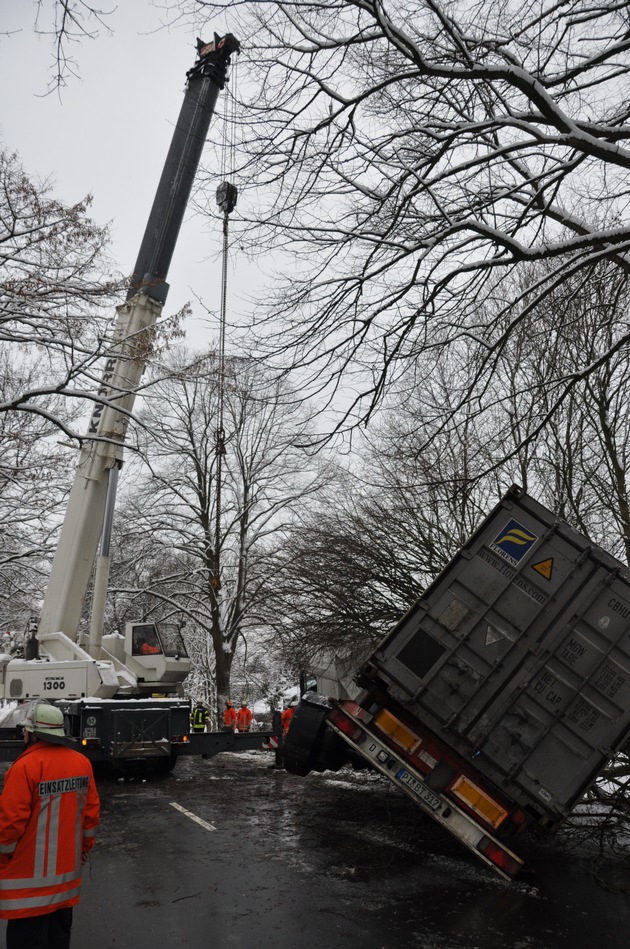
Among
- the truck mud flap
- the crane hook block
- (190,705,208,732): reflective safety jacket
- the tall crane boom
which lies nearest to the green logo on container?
the truck mud flap

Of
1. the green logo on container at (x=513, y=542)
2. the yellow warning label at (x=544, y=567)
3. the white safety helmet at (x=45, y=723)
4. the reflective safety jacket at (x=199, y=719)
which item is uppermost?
the green logo on container at (x=513, y=542)

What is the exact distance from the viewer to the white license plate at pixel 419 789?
7.09 metres

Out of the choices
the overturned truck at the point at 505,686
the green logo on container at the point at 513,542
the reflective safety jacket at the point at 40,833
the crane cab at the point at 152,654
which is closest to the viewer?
the reflective safety jacket at the point at 40,833

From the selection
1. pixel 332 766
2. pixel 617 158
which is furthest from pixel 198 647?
pixel 617 158

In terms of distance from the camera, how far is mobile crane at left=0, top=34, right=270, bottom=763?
12.5 meters

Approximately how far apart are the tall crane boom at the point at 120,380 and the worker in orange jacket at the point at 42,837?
943 cm

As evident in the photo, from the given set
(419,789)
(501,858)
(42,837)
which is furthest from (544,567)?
(42,837)

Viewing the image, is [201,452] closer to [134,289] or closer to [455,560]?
[134,289]

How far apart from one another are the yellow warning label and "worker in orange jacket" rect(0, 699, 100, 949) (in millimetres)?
4738

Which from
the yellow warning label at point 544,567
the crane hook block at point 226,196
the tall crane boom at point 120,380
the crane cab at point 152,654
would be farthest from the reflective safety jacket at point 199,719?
the crane hook block at point 226,196

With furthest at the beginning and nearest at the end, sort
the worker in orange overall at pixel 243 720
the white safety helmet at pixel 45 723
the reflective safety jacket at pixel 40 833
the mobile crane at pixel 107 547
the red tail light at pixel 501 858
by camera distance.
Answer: the worker in orange overall at pixel 243 720, the mobile crane at pixel 107 547, the red tail light at pixel 501 858, the white safety helmet at pixel 45 723, the reflective safety jacket at pixel 40 833

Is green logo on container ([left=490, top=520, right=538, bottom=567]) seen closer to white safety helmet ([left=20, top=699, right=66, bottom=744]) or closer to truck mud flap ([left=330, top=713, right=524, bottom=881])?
truck mud flap ([left=330, top=713, right=524, bottom=881])

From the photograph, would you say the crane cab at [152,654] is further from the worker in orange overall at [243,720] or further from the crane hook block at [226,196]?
the crane hook block at [226,196]

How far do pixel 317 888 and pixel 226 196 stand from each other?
614 centimetres
